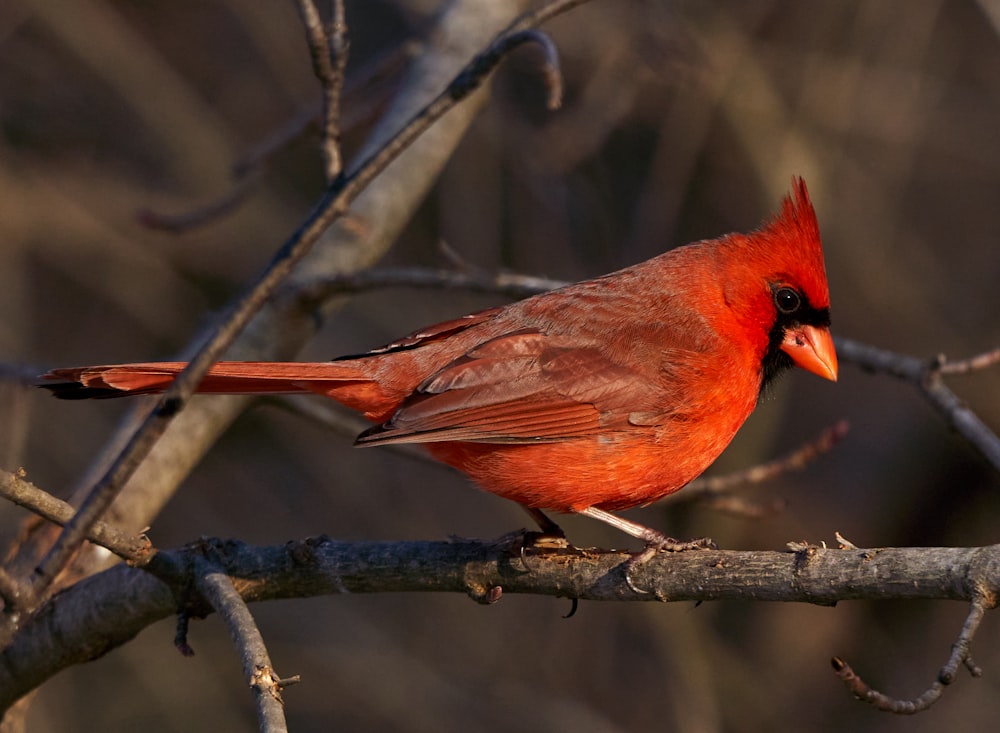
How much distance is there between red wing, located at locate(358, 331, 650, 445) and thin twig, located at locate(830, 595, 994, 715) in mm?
1139

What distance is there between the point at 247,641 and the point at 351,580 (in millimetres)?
431

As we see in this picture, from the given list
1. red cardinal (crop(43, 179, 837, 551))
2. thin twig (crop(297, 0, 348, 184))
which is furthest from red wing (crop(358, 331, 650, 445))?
thin twig (crop(297, 0, 348, 184))

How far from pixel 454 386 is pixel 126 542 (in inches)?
38.4

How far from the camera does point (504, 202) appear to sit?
6211 millimetres

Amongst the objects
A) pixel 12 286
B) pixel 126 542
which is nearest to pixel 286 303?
pixel 126 542

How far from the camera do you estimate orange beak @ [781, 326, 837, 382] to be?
318 centimetres

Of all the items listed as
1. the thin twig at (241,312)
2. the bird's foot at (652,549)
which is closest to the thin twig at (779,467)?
the bird's foot at (652,549)

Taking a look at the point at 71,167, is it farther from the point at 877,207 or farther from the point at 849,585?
the point at 849,585

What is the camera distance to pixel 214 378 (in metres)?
2.76

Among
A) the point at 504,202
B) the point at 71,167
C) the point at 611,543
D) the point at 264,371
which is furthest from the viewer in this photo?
the point at 504,202

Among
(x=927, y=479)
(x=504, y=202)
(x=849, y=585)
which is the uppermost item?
(x=504, y=202)

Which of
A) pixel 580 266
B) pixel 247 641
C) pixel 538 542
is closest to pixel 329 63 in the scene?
pixel 247 641

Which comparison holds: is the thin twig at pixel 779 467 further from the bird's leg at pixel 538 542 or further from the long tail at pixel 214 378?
the long tail at pixel 214 378

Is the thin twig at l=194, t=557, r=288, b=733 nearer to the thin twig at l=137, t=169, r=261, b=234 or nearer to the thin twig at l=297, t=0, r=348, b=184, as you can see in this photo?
the thin twig at l=297, t=0, r=348, b=184
